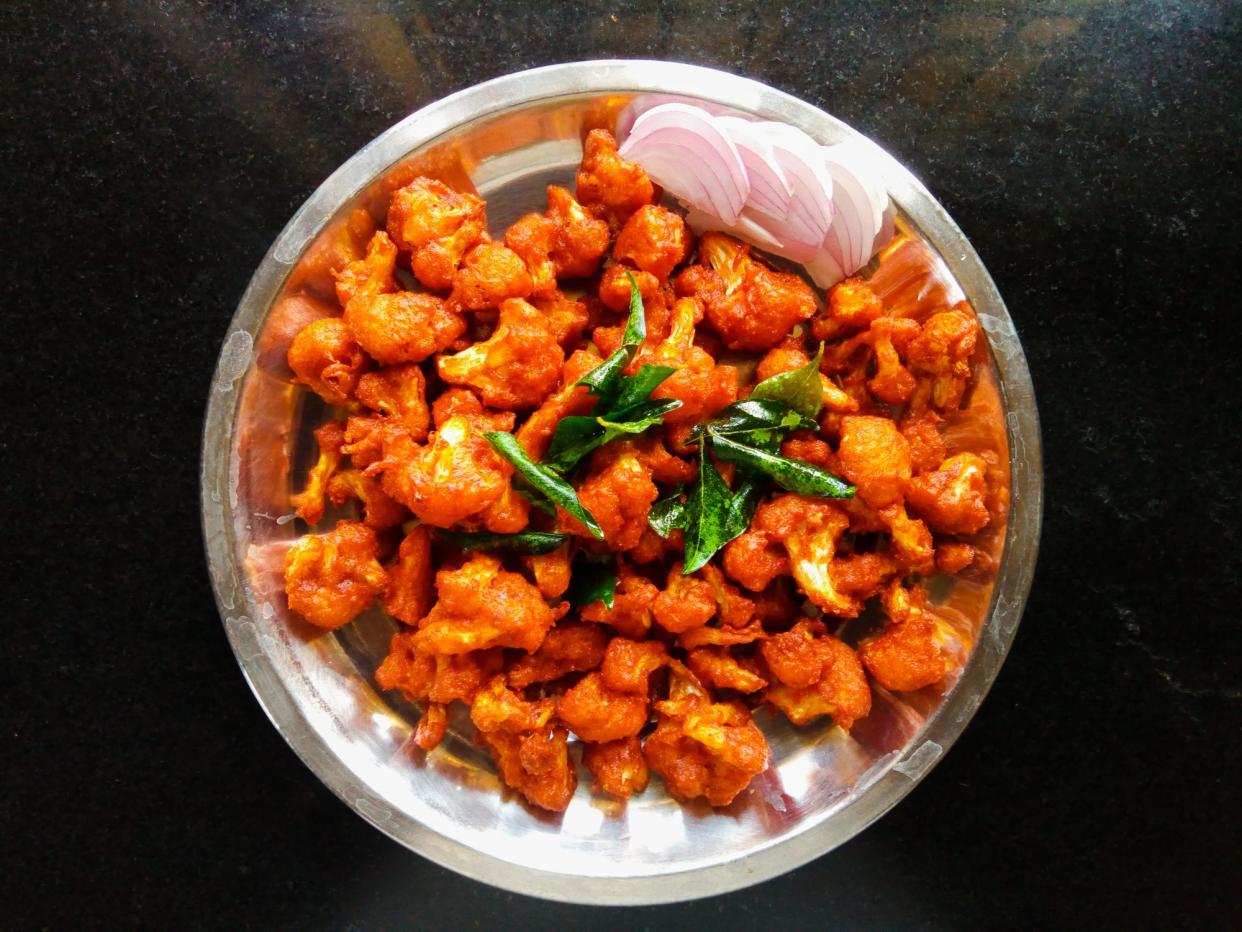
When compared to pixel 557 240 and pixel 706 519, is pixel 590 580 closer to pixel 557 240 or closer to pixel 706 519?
pixel 706 519

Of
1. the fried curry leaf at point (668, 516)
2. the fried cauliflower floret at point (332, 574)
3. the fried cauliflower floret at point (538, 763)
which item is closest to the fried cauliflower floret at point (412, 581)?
the fried cauliflower floret at point (332, 574)

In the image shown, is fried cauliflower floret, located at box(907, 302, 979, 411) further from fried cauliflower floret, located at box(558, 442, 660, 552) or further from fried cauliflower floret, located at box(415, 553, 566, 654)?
fried cauliflower floret, located at box(415, 553, 566, 654)

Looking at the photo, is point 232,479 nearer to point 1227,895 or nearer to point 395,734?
point 395,734

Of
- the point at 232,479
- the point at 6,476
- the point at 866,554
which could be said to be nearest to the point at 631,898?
the point at 866,554

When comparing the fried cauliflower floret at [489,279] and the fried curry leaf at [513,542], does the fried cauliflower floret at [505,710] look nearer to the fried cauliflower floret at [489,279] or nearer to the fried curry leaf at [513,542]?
the fried curry leaf at [513,542]

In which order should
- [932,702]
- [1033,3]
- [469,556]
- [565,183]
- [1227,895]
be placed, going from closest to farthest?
1. [469,556]
2. [932,702]
3. [565,183]
4. [1033,3]
5. [1227,895]
